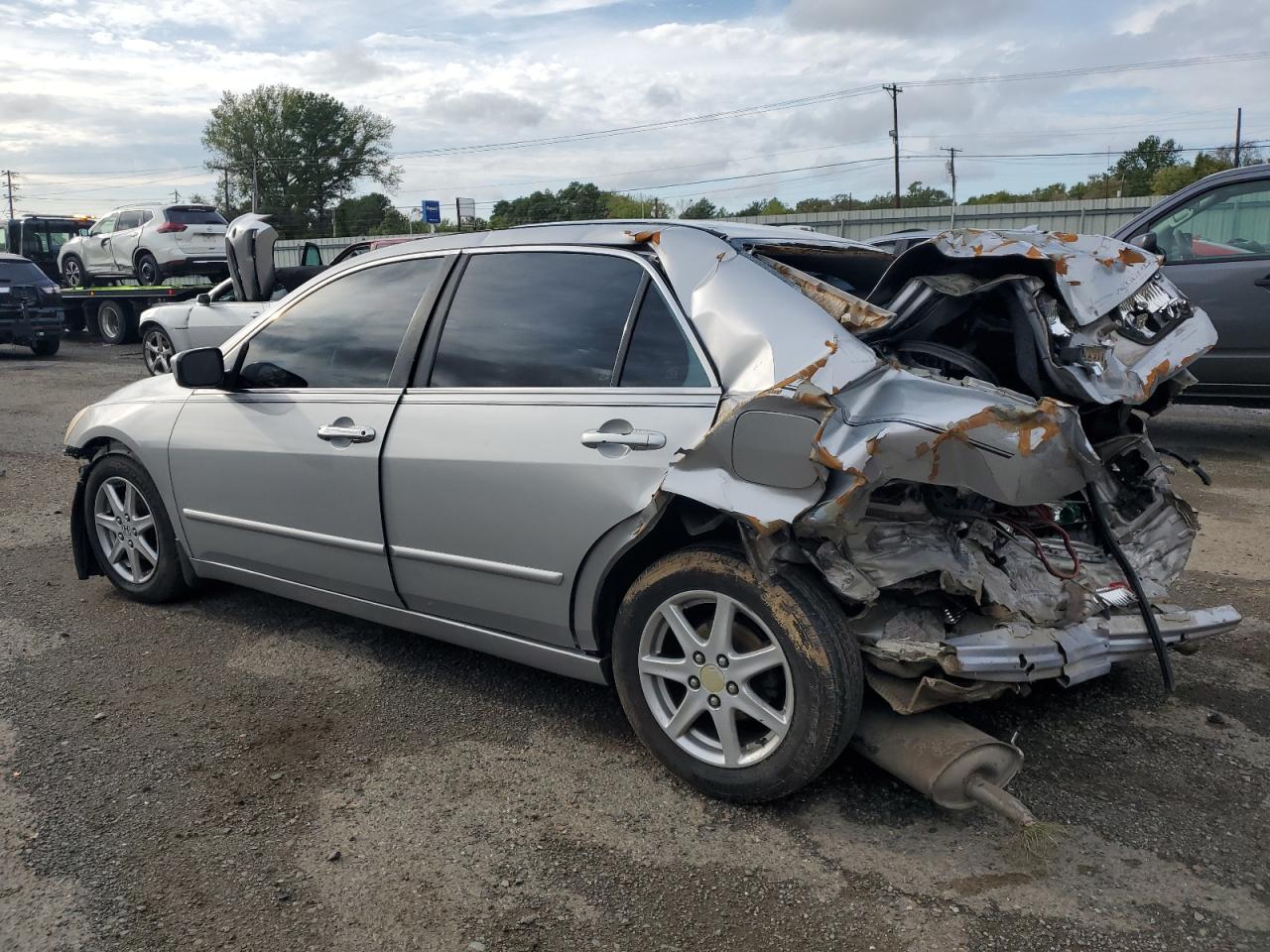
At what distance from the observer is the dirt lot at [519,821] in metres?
2.50

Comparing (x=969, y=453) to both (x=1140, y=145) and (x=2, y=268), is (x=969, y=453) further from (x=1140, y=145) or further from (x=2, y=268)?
(x=1140, y=145)

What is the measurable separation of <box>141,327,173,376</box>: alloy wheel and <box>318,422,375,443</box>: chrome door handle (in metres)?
10.7

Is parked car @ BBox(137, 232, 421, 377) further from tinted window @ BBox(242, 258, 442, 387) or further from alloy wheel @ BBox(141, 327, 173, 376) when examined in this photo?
tinted window @ BBox(242, 258, 442, 387)

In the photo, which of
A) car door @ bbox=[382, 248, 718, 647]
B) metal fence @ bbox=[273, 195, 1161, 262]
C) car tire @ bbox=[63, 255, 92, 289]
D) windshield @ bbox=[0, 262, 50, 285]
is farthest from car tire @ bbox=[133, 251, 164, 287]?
car door @ bbox=[382, 248, 718, 647]

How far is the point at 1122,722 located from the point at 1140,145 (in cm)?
5822

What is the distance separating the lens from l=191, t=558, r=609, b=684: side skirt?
11.0ft

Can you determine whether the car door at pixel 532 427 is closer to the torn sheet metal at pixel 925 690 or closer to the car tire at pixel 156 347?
the torn sheet metal at pixel 925 690

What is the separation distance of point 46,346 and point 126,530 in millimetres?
15468

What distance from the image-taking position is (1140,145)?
5319 centimetres

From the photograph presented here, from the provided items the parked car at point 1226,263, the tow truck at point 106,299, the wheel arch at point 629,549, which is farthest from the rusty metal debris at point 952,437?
the tow truck at point 106,299

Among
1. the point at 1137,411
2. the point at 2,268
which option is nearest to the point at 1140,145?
the point at 2,268

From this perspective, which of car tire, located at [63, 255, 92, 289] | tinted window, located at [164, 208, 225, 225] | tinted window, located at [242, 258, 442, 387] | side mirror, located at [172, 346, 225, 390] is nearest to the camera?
tinted window, located at [242, 258, 442, 387]

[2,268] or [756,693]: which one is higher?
[2,268]

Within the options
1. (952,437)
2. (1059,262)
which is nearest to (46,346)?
(1059,262)
